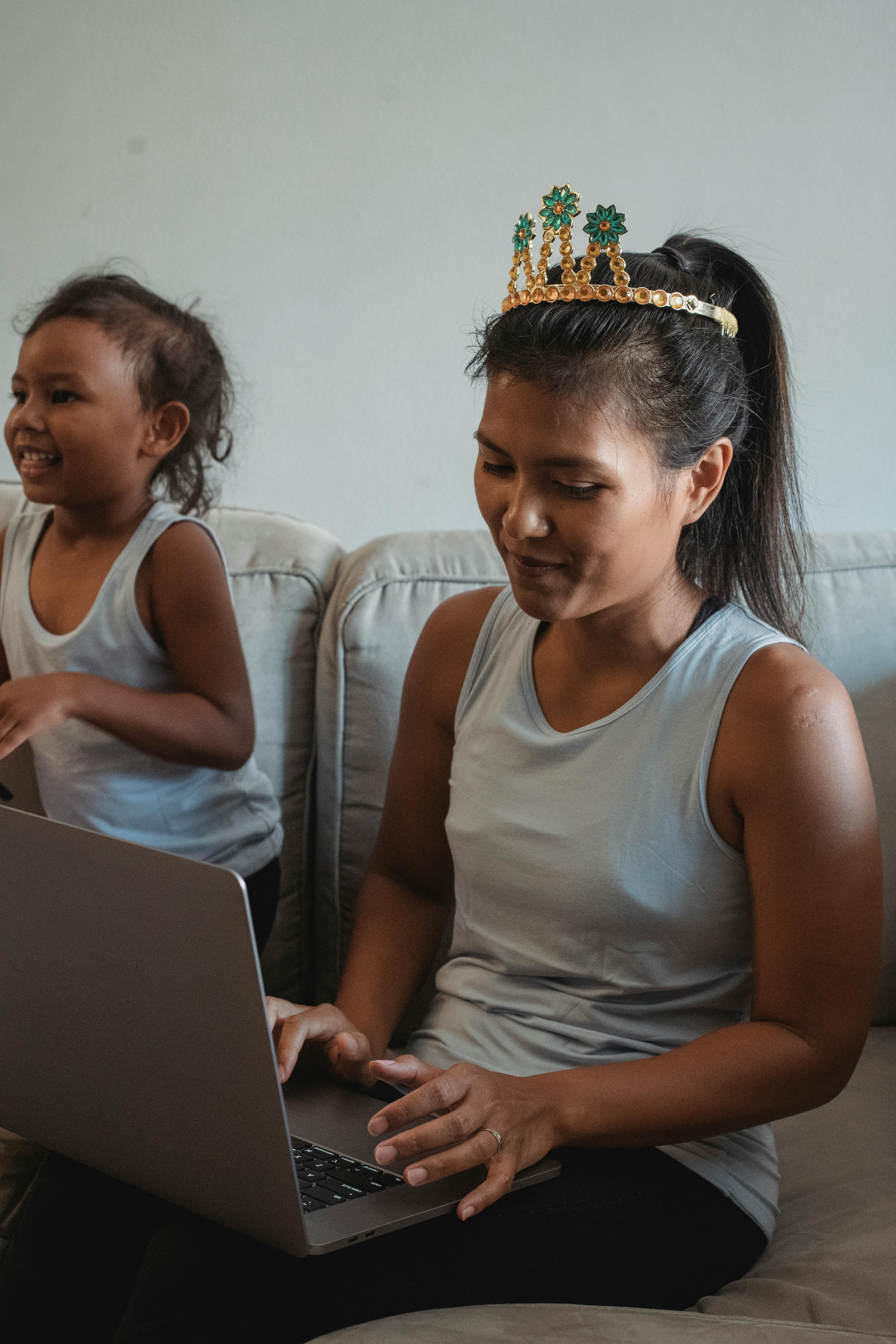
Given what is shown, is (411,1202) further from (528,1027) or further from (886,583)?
(886,583)

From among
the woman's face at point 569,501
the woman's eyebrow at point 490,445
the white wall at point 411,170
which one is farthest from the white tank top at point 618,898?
the white wall at point 411,170

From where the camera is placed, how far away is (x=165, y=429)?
1227 millimetres

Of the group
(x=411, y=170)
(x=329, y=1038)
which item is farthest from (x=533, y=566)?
(x=411, y=170)

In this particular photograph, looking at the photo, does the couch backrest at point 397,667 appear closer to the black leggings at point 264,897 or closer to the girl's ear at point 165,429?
the black leggings at point 264,897

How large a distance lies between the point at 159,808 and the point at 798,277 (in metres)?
1.11

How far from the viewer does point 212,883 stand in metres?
0.52

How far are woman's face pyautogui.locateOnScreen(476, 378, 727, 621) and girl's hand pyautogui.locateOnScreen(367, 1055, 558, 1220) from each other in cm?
33

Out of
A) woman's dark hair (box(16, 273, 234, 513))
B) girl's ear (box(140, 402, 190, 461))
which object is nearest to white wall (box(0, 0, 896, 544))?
woman's dark hair (box(16, 273, 234, 513))

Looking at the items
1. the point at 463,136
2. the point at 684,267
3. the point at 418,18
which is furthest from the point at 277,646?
the point at 418,18

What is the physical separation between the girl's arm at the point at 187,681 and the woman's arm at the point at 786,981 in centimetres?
48

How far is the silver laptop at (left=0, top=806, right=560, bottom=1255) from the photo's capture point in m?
0.54

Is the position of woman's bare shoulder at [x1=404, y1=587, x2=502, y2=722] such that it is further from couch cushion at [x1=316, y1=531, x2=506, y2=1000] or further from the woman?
couch cushion at [x1=316, y1=531, x2=506, y2=1000]

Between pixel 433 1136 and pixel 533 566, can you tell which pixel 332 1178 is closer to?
pixel 433 1136

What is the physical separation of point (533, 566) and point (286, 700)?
0.54 meters
